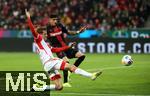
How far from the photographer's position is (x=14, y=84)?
16.4 m

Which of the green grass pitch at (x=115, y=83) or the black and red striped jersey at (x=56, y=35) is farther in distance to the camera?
the black and red striped jersey at (x=56, y=35)

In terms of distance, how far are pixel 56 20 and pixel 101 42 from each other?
18.9 meters

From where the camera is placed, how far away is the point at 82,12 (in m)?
37.8

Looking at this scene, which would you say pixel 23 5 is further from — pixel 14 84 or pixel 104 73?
pixel 14 84

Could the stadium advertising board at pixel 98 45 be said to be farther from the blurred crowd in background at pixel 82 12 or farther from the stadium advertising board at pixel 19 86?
the stadium advertising board at pixel 19 86

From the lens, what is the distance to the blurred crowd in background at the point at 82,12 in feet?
118

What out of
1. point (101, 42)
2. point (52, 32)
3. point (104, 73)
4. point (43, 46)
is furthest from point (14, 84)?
point (101, 42)

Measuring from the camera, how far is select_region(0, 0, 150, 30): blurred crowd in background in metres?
36.0

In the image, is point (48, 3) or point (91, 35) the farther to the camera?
point (48, 3)

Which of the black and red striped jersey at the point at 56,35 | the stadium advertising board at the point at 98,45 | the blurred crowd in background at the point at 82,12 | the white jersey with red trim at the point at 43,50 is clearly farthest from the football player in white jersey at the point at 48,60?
the blurred crowd in background at the point at 82,12

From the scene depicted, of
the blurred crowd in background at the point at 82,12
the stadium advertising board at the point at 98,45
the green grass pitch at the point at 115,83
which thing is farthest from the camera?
the blurred crowd in background at the point at 82,12

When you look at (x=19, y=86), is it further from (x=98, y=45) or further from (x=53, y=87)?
(x=98, y=45)

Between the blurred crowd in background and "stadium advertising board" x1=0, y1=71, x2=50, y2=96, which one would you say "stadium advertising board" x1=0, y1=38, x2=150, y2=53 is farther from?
"stadium advertising board" x1=0, y1=71, x2=50, y2=96

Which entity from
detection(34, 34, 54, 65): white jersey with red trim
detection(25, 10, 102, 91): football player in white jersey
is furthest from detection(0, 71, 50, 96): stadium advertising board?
detection(34, 34, 54, 65): white jersey with red trim
